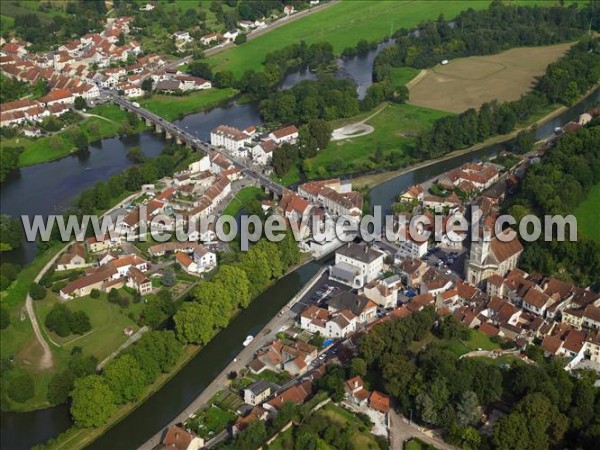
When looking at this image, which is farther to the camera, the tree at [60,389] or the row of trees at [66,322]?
the row of trees at [66,322]

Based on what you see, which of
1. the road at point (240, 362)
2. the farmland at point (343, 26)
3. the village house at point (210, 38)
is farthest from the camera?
the village house at point (210, 38)

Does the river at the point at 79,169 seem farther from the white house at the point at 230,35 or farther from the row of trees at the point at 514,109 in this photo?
the white house at the point at 230,35

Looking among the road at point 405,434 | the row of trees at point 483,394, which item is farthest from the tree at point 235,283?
the road at point 405,434

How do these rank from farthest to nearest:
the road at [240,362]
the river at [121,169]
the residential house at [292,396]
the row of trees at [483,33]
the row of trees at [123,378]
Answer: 1. the row of trees at [483,33]
2. the river at [121,169]
3. the road at [240,362]
4. the row of trees at [123,378]
5. the residential house at [292,396]

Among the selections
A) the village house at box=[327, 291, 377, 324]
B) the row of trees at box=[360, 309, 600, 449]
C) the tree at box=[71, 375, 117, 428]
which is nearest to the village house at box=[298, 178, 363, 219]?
the village house at box=[327, 291, 377, 324]

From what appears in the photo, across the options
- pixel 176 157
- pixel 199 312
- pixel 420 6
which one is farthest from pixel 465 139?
pixel 420 6

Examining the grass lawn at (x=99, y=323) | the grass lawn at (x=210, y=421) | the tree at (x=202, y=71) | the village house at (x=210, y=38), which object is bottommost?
the grass lawn at (x=210, y=421)

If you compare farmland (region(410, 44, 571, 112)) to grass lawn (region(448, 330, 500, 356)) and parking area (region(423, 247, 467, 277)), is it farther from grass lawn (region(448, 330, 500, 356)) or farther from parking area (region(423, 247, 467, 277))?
grass lawn (region(448, 330, 500, 356))
